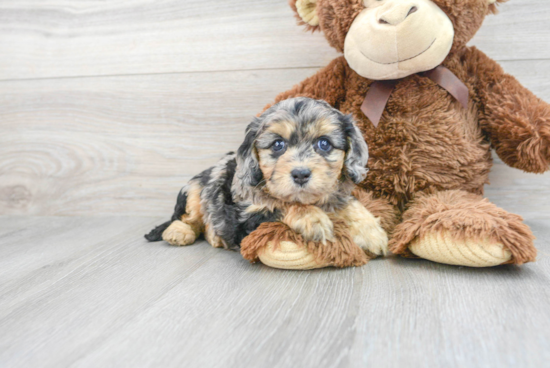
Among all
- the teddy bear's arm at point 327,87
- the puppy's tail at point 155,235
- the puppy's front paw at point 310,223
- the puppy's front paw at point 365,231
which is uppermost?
the teddy bear's arm at point 327,87

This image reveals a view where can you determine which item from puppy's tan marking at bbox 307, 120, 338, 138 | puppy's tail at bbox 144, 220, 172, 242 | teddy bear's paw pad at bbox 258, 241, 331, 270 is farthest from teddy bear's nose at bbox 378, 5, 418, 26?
puppy's tail at bbox 144, 220, 172, 242

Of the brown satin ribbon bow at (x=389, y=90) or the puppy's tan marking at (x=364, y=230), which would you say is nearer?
the puppy's tan marking at (x=364, y=230)

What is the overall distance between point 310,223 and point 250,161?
0.28 meters

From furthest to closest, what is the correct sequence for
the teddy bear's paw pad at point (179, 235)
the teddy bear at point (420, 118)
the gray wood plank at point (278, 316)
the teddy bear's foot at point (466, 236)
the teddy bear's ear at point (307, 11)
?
the teddy bear's paw pad at point (179, 235), the teddy bear's ear at point (307, 11), the teddy bear at point (420, 118), the teddy bear's foot at point (466, 236), the gray wood plank at point (278, 316)

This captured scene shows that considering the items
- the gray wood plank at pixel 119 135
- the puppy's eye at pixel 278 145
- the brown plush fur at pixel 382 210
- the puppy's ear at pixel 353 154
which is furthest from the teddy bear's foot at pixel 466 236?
the gray wood plank at pixel 119 135

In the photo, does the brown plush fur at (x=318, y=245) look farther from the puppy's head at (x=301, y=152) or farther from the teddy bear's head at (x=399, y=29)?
the teddy bear's head at (x=399, y=29)

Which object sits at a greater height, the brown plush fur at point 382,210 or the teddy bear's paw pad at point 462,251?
the teddy bear's paw pad at point 462,251

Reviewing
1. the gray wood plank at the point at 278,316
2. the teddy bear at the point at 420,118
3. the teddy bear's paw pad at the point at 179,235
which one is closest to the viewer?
the gray wood plank at the point at 278,316

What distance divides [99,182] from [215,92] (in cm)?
86

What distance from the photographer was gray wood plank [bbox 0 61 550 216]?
223 cm

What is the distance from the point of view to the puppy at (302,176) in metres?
1.33

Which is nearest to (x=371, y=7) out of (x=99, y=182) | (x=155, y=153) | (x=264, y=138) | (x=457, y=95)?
(x=457, y=95)

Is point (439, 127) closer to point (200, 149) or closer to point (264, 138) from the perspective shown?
point (264, 138)

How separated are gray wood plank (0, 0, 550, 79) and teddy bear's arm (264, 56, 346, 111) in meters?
0.33
